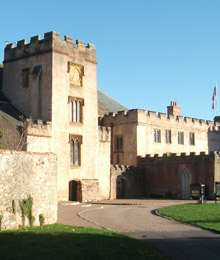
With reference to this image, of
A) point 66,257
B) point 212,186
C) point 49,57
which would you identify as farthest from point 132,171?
→ point 66,257

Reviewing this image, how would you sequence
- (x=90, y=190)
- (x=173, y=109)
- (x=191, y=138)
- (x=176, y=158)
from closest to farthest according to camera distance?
(x=90, y=190), (x=176, y=158), (x=191, y=138), (x=173, y=109)

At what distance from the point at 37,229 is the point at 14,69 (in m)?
24.7

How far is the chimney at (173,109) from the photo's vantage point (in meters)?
53.6

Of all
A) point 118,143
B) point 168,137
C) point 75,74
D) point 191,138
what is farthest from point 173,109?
point 75,74

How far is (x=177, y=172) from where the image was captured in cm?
4281

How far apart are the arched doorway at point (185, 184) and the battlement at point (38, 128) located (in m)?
13.1

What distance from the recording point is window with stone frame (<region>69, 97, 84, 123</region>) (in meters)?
38.6

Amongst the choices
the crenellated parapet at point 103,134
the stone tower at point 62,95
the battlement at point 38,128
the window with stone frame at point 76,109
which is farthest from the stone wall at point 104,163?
the battlement at point 38,128

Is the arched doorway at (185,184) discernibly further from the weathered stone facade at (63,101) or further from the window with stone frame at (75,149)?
the window with stone frame at (75,149)

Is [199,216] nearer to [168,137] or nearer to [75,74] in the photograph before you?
[75,74]

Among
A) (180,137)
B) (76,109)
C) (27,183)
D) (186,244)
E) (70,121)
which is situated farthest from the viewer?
(180,137)

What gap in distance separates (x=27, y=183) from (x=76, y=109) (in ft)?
68.6

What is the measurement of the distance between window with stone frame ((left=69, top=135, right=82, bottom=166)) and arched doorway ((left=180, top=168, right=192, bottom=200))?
9663 millimetres

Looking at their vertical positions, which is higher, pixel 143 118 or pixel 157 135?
pixel 143 118
